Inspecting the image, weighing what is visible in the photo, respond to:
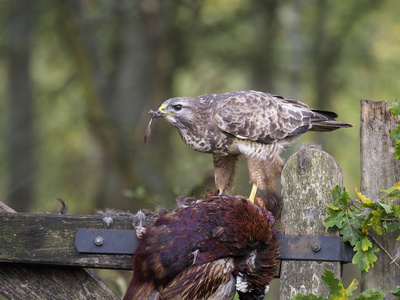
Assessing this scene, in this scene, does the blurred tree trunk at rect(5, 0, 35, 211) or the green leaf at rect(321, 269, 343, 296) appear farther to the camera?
the blurred tree trunk at rect(5, 0, 35, 211)

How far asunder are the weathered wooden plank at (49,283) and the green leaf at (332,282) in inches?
44.1

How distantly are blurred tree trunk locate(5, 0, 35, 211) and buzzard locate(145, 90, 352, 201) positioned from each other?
6673mm

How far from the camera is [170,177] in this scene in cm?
878

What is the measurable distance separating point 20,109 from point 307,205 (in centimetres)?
982

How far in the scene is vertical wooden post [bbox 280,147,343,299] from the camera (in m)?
3.07

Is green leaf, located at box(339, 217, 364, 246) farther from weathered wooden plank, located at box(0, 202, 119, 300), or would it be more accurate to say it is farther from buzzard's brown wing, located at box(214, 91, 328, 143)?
buzzard's brown wing, located at box(214, 91, 328, 143)

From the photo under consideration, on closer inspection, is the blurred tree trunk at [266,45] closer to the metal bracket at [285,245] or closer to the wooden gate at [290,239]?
the wooden gate at [290,239]

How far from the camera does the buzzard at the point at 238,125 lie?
4.61 meters

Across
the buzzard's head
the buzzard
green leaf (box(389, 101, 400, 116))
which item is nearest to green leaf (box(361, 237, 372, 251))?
green leaf (box(389, 101, 400, 116))

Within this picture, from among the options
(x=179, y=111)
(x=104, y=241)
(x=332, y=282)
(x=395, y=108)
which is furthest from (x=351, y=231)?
(x=179, y=111)

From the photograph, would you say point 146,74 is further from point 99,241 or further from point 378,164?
point 378,164

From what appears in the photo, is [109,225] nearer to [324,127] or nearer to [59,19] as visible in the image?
[324,127]

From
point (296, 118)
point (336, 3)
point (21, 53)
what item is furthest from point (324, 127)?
point (21, 53)

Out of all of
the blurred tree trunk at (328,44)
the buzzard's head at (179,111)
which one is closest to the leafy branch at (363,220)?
the buzzard's head at (179,111)
